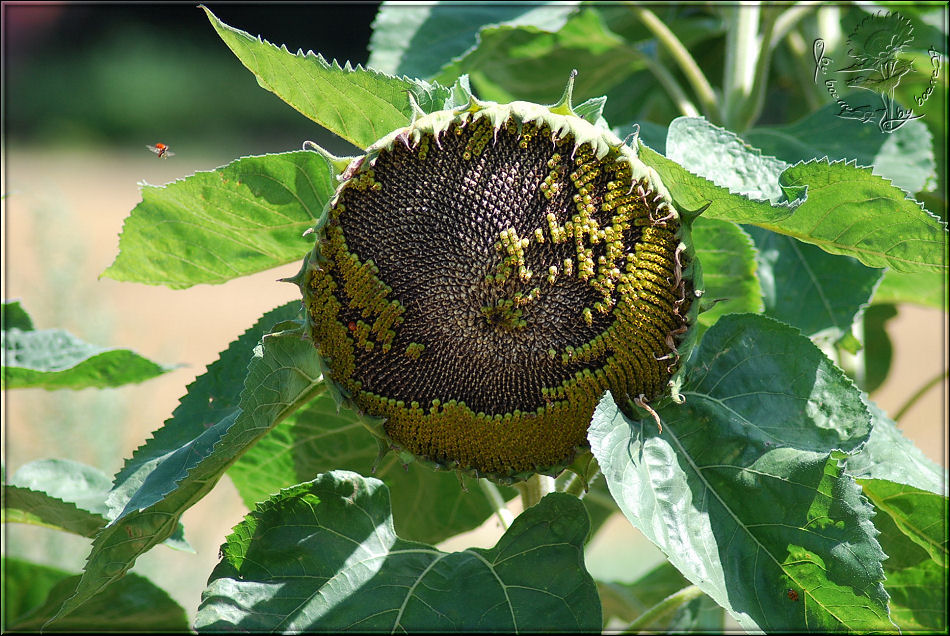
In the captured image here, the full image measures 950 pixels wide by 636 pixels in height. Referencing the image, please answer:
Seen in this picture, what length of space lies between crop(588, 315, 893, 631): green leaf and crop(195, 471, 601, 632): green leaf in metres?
0.10

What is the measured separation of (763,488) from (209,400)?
556mm

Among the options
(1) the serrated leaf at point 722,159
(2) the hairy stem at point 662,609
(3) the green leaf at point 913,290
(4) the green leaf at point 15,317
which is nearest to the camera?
(1) the serrated leaf at point 722,159

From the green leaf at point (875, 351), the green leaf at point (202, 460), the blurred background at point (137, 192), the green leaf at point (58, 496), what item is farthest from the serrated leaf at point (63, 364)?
→ the green leaf at point (875, 351)

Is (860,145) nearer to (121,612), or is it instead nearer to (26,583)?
(121,612)

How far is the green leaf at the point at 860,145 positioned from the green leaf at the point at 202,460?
2.52ft

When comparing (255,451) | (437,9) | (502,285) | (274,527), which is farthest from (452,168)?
(437,9)

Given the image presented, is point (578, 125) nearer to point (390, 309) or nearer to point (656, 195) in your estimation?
point (656, 195)

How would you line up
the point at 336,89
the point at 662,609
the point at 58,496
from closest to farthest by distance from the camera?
1. the point at 336,89
2. the point at 662,609
3. the point at 58,496

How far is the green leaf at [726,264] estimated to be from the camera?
1051 millimetres

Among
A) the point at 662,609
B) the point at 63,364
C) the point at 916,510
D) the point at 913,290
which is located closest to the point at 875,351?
the point at 913,290

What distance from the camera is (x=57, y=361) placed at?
4.50 ft

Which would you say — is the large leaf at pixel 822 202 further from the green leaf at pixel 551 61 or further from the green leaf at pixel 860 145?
the green leaf at pixel 551 61

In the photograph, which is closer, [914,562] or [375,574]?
[375,574]
